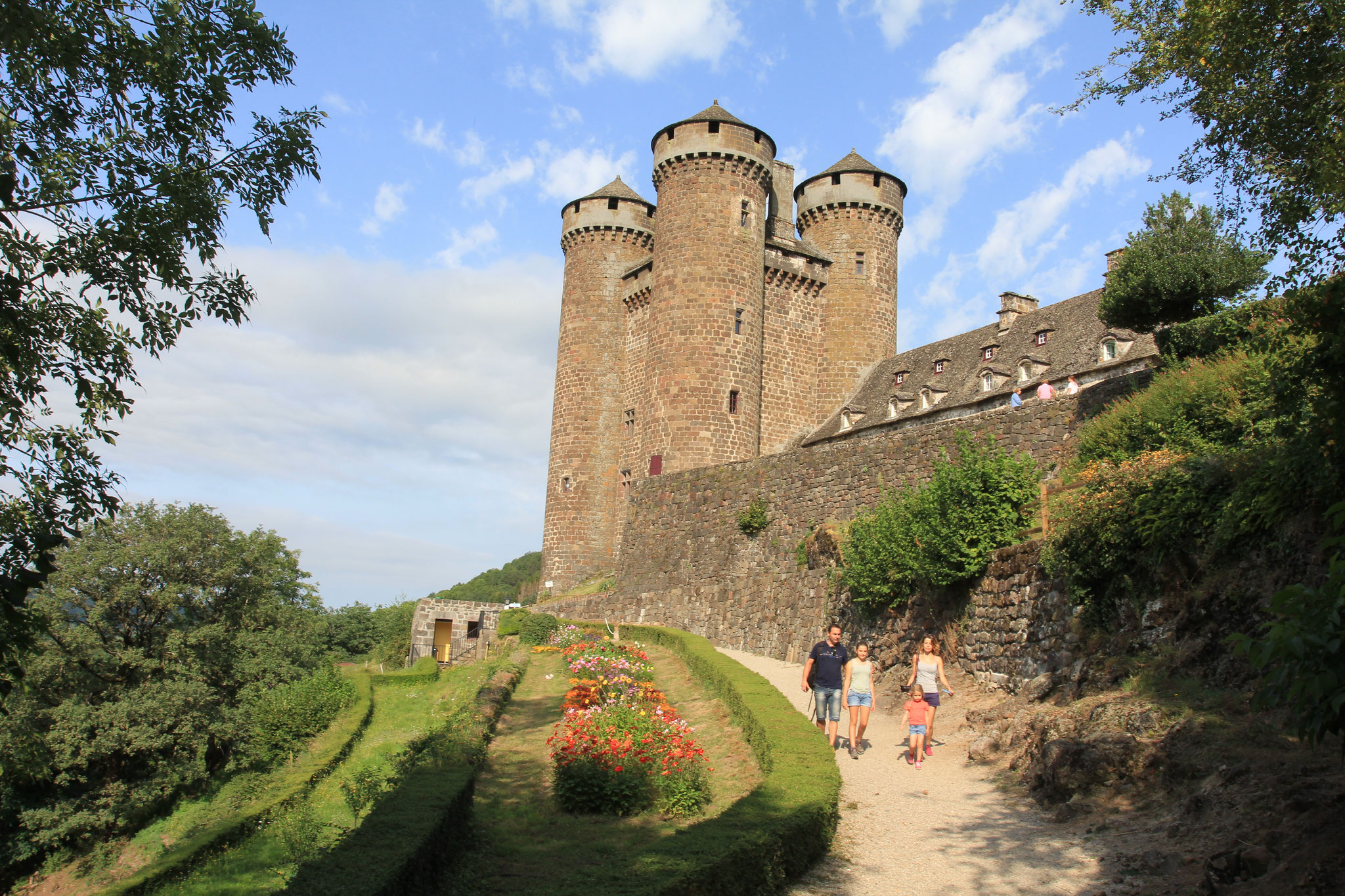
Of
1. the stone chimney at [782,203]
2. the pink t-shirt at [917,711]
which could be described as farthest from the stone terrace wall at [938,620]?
the stone chimney at [782,203]

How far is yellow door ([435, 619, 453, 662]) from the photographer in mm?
34344

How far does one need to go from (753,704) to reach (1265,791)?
252 inches

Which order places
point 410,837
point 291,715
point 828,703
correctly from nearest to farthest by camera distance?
point 410,837 < point 828,703 < point 291,715

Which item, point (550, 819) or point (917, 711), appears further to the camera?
point (917, 711)

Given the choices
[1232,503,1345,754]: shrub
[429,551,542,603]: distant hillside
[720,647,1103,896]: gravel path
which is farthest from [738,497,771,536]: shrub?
[429,551,542,603]: distant hillside

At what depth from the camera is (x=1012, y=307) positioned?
113 feet

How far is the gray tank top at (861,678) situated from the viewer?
37.5 ft

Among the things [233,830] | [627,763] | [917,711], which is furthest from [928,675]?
[233,830]

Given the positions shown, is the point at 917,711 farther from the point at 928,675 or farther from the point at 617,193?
the point at 617,193

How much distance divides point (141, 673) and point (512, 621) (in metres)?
10.4

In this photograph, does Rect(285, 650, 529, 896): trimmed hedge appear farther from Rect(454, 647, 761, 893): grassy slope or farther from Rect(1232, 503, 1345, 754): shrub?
Rect(1232, 503, 1345, 754): shrub

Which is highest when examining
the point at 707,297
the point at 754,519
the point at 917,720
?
the point at 707,297

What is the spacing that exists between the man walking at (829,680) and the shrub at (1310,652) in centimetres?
684

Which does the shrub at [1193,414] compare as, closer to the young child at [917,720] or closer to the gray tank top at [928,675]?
the gray tank top at [928,675]
